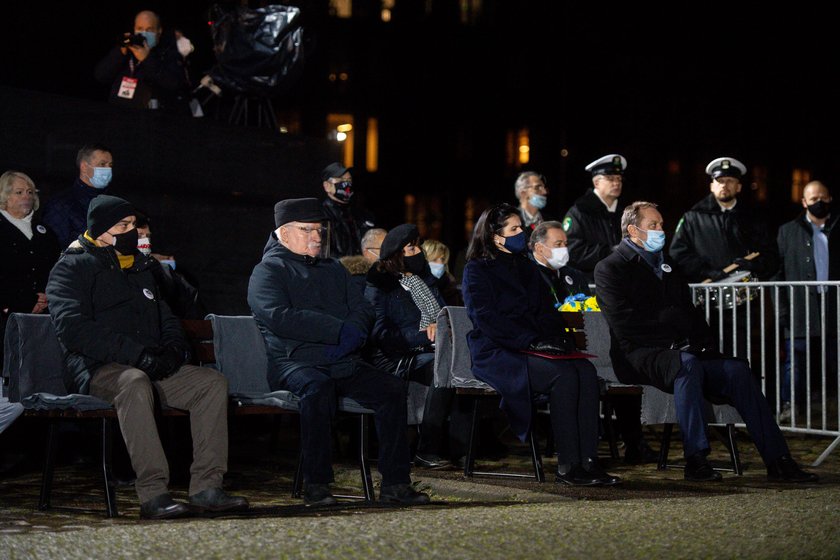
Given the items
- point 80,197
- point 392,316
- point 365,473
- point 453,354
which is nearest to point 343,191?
point 392,316

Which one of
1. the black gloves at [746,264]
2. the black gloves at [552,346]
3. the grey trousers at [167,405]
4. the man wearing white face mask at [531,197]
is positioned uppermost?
the man wearing white face mask at [531,197]

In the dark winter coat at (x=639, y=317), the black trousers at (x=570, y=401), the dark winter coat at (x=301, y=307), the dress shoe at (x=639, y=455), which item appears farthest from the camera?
the dress shoe at (x=639, y=455)

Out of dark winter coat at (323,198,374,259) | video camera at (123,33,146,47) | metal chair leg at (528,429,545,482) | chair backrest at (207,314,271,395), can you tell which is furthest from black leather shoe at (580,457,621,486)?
video camera at (123,33,146,47)

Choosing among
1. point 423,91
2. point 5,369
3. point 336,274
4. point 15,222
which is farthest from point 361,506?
point 423,91

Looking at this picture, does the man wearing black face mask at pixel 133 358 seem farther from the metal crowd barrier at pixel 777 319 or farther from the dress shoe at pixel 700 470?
the metal crowd barrier at pixel 777 319

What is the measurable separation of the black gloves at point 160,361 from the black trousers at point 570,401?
2311mm

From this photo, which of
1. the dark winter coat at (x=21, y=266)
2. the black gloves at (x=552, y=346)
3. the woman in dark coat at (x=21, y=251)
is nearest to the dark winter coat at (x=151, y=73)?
the woman in dark coat at (x=21, y=251)

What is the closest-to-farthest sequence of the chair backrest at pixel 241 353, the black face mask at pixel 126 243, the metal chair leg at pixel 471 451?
the black face mask at pixel 126 243, the chair backrest at pixel 241 353, the metal chair leg at pixel 471 451

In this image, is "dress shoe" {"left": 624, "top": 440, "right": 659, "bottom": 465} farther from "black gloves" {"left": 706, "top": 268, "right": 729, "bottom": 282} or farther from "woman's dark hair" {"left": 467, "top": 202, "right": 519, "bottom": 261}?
"black gloves" {"left": 706, "top": 268, "right": 729, "bottom": 282}

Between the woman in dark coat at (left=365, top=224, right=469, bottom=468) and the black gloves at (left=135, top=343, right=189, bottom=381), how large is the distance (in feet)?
7.83

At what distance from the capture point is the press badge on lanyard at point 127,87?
12.3 m

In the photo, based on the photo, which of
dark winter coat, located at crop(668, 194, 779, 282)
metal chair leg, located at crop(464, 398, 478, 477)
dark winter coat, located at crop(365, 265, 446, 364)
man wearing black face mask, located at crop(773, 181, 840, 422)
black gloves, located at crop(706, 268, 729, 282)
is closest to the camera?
metal chair leg, located at crop(464, 398, 478, 477)

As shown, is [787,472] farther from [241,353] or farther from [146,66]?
[146,66]

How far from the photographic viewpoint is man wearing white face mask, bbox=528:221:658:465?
1043cm
